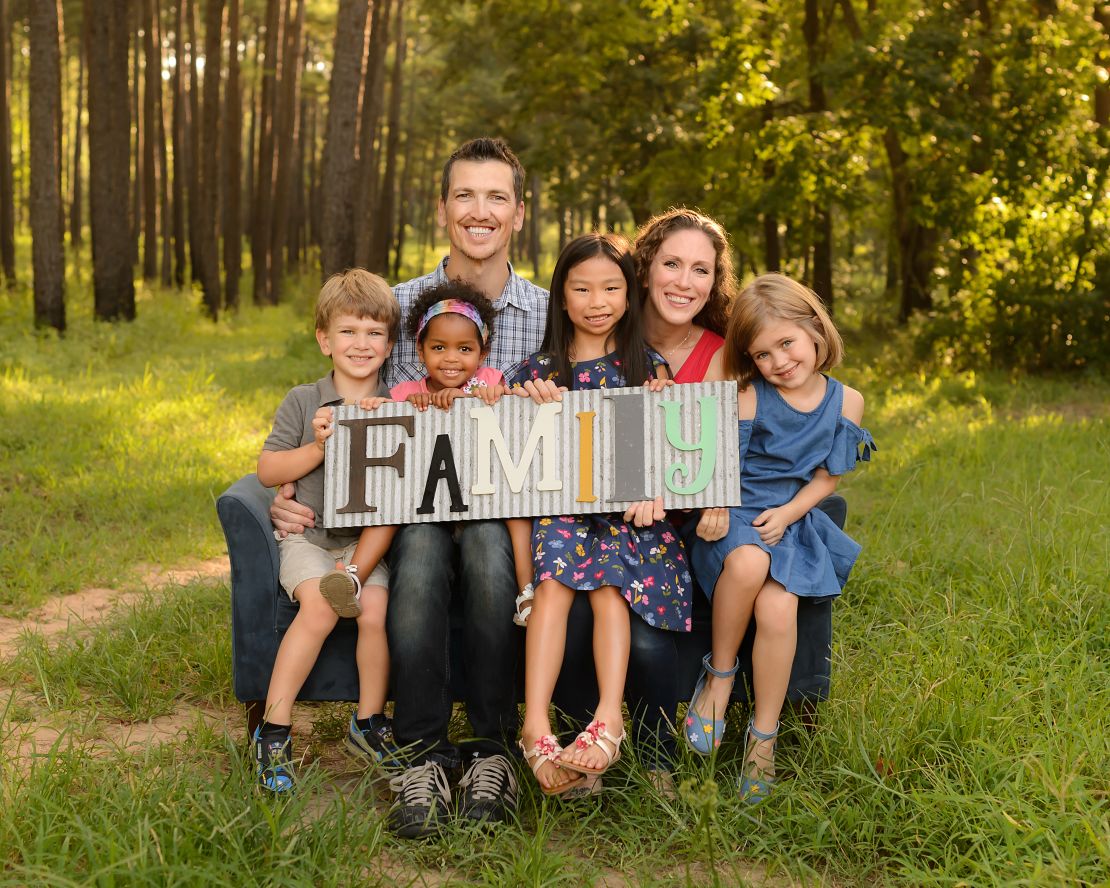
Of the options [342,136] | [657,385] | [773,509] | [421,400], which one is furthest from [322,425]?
[342,136]

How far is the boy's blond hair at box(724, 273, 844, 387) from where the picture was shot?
3.62m

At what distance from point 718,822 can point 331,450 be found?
1671 millimetres

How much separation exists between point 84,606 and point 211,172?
15.8 meters

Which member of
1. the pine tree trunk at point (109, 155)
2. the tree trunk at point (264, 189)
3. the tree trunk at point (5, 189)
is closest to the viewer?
the pine tree trunk at point (109, 155)

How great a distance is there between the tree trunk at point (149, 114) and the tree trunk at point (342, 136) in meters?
9.77

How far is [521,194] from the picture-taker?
4.30 metres

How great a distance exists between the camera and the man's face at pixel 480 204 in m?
4.16

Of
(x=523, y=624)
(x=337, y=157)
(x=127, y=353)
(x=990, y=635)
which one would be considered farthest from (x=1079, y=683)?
(x=127, y=353)

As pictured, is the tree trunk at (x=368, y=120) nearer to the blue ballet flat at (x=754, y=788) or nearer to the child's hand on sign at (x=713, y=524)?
the child's hand on sign at (x=713, y=524)

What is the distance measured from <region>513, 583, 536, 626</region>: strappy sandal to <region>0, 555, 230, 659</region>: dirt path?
242 centimetres

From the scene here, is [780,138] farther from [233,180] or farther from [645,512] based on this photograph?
[233,180]

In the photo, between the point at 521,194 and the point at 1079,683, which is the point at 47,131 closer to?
the point at 521,194

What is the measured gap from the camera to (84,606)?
530 cm

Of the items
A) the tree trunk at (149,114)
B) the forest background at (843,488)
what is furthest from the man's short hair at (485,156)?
the tree trunk at (149,114)
